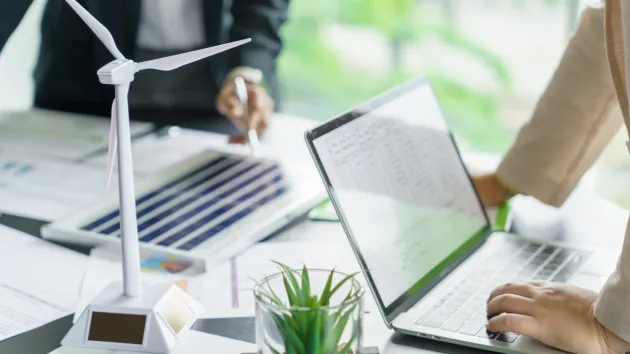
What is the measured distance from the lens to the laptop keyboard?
0.91 metres

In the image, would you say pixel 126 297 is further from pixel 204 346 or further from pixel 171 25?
pixel 171 25

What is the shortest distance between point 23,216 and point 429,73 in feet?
11.2

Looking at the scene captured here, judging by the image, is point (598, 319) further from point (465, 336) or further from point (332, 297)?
point (332, 297)

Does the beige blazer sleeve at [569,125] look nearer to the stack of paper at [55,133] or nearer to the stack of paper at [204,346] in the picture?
the stack of paper at [204,346]

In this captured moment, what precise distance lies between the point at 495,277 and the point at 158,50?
3.40 feet

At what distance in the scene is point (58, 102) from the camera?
1776mm

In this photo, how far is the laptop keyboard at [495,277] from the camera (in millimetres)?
913

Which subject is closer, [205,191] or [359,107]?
[359,107]

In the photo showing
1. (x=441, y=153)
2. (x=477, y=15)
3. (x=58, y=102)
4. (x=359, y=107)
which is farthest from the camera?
(x=477, y=15)

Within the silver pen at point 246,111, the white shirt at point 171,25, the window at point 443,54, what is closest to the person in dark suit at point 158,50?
the white shirt at point 171,25

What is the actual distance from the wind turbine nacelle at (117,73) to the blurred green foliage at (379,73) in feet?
11.0

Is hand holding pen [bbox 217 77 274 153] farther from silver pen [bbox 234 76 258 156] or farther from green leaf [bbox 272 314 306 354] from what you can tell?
green leaf [bbox 272 314 306 354]

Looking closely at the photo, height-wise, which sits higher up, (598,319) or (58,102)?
(58,102)

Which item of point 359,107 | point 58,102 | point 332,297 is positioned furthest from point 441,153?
point 58,102
